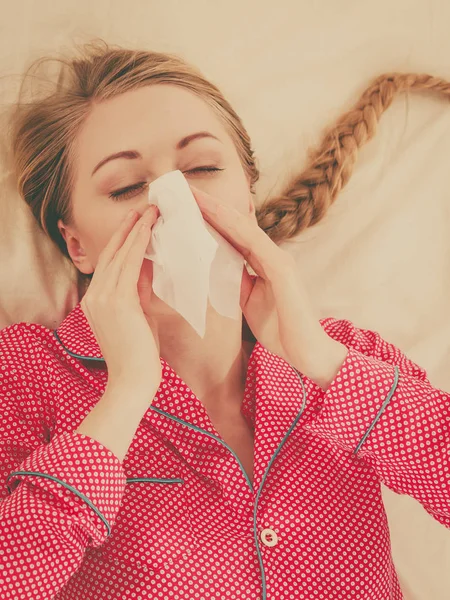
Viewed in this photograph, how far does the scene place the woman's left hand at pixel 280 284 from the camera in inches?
42.0

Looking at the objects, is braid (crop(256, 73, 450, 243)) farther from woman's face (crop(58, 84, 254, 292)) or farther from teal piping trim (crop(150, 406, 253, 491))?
teal piping trim (crop(150, 406, 253, 491))

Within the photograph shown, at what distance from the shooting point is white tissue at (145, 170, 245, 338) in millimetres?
1027

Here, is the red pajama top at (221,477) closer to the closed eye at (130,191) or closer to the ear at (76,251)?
the ear at (76,251)

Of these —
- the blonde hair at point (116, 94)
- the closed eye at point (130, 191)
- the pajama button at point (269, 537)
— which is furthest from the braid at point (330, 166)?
the pajama button at point (269, 537)

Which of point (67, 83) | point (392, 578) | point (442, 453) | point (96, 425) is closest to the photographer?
point (96, 425)

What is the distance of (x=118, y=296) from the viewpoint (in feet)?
3.43

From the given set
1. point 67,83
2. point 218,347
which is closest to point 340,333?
point 218,347

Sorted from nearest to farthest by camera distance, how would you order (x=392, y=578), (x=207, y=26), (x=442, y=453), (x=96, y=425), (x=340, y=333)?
1. (x=96, y=425)
2. (x=442, y=453)
3. (x=392, y=578)
4. (x=340, y=333)
5. (x=207, y=26)

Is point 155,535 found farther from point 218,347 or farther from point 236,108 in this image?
point 236,108

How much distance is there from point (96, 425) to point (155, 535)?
0.71 feet

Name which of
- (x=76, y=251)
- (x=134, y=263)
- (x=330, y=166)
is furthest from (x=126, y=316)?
(x=330, y=166)

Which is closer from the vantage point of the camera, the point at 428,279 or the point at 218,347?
the point at 218,347

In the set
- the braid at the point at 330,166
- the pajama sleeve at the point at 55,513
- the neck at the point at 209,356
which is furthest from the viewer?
the braid at the point at 330,166

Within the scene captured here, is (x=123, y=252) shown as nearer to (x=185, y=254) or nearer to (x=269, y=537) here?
(x=185, y=254)
